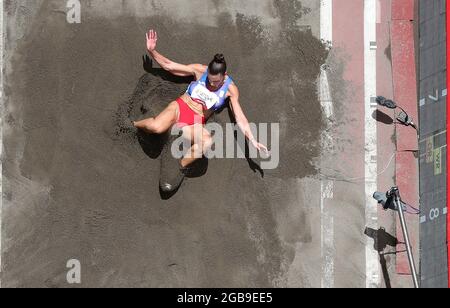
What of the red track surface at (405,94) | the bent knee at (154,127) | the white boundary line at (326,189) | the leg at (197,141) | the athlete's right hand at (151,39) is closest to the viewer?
the bent knee at (154,127)

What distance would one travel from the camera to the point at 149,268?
12.9 metres

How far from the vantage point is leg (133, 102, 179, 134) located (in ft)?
41.1

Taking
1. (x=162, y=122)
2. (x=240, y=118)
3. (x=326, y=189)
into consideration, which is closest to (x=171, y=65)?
(x=162, y=122)

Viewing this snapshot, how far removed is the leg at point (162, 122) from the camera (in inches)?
493

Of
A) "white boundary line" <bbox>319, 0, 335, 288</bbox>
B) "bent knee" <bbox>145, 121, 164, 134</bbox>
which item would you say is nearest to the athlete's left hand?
"white boundary line" <bbox>319, 0, 335, 288</bbox>

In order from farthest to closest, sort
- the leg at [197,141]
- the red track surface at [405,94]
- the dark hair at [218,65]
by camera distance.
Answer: the red track surface at [405,94], the leg at [197,141], the dark hair at [218,65]

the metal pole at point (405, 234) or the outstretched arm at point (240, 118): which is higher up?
the outstretched arm at point (240, 118)

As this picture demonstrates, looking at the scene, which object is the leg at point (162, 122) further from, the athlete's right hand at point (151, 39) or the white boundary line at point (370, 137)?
the white boundary line at point (370, 137)

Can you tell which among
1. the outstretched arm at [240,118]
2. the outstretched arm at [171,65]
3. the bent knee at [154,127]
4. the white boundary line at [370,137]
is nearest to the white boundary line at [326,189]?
the white boundary line at [370,137]

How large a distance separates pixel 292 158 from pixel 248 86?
1.58 metres

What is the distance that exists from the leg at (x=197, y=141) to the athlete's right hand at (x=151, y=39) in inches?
62.4

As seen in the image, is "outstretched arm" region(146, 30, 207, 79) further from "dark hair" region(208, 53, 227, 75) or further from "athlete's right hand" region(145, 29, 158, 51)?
"dark hair" region(208, 53, 227, 75)

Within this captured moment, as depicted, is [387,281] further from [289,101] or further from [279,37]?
[279,37]
